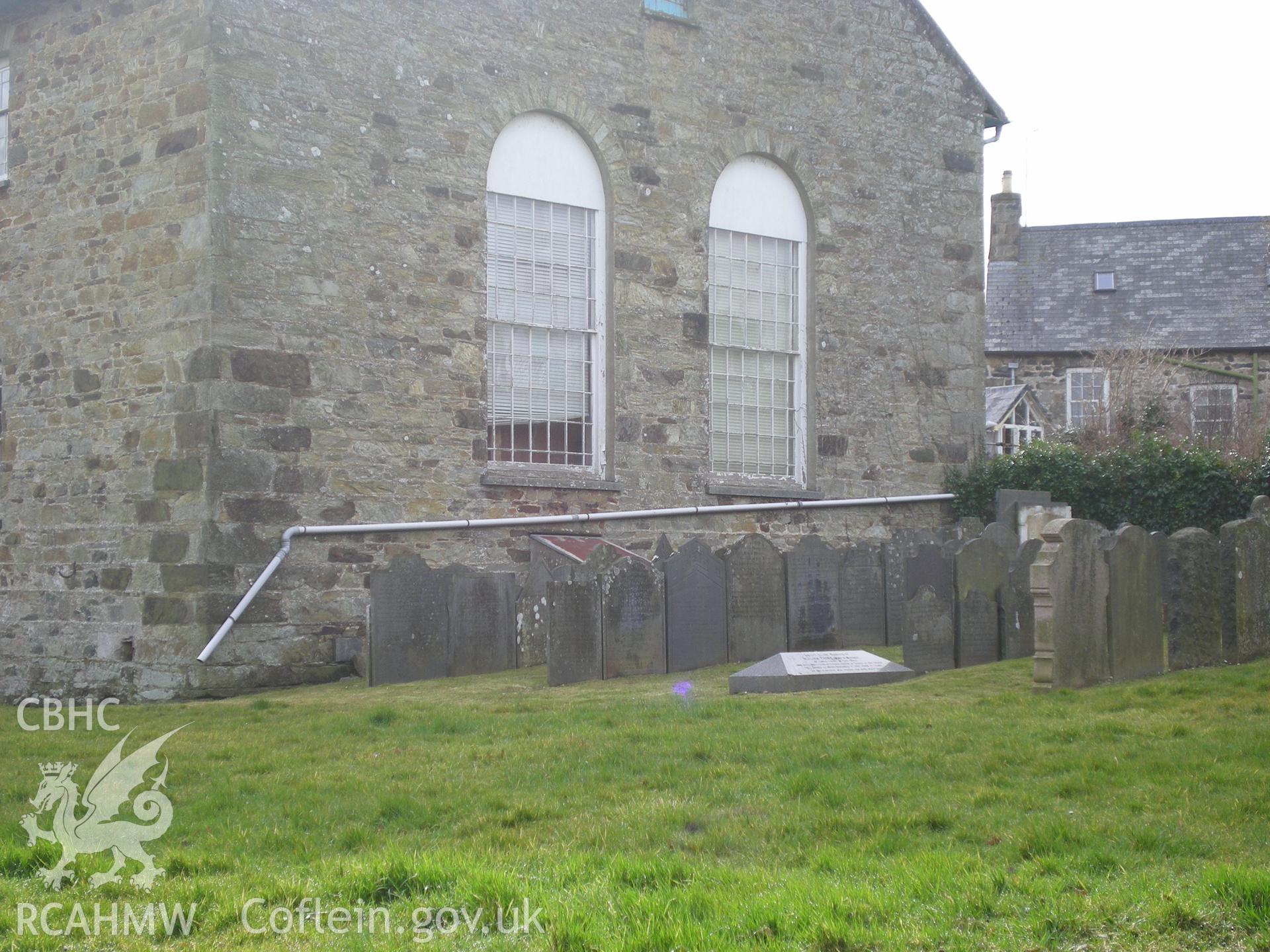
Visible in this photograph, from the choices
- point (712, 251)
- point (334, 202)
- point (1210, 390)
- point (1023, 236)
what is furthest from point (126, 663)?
point (1023, 236)

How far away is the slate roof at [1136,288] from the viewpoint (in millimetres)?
37281

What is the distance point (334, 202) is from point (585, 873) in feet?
32.7

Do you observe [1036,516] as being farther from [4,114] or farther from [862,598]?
[4,114]

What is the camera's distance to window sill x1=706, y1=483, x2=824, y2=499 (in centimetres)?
1697

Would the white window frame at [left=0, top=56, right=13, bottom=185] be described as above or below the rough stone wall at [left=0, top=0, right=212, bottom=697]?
above

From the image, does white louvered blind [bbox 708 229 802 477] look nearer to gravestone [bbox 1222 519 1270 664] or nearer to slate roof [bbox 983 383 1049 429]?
gravestone [bbox 1222 519 1270 664]

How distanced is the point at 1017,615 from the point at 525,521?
5503 mm

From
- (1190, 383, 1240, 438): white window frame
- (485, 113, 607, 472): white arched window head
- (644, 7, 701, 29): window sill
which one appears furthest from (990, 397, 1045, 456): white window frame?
(485, 113, 607, 472): white arched window head

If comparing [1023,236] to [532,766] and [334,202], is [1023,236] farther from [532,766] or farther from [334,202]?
[532,766]

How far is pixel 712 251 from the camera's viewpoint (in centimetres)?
1739

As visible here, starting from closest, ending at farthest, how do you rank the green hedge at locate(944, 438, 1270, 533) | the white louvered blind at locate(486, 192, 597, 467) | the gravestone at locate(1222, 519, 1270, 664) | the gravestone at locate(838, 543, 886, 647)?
the gravestone at locate(1222, 519, 1270, 664) → the gravestone at locate(838, 543, 886, 647) → the white louvered blind at locate(486, 192, 597, 467) → the green hedge at locate(944, 438, 1270, 533)

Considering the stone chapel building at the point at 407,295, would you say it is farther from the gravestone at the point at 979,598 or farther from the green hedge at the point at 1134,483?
the gravestone at the point at 979,598

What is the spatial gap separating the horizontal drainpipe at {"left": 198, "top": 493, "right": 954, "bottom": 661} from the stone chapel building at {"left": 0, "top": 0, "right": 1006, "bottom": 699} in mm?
138

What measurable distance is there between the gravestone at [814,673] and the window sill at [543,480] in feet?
15.5
